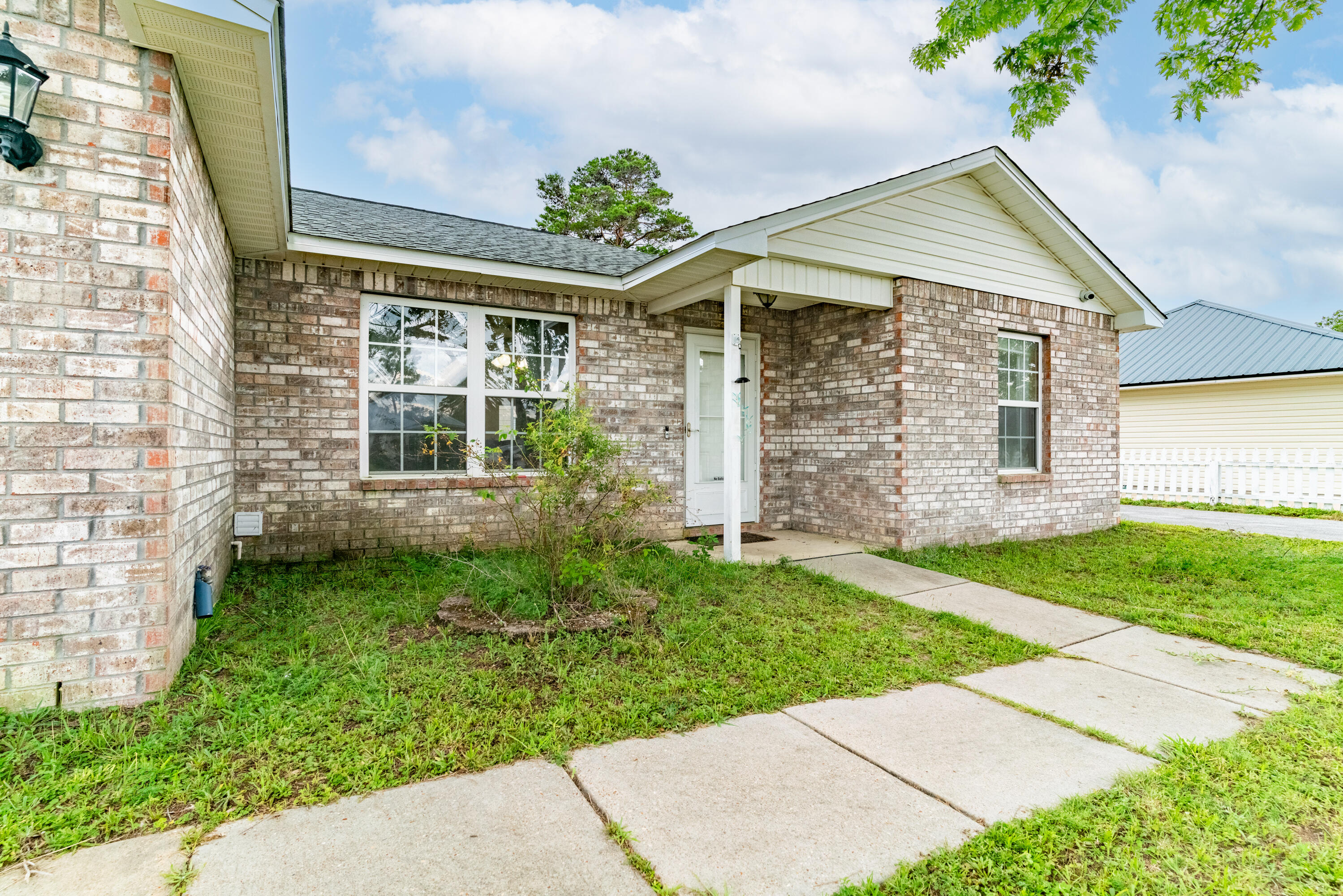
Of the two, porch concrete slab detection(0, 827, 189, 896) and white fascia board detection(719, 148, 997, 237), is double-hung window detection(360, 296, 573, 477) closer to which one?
white fascia board detection(719, 148, 997, 237)

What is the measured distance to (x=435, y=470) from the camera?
5809 millimetres

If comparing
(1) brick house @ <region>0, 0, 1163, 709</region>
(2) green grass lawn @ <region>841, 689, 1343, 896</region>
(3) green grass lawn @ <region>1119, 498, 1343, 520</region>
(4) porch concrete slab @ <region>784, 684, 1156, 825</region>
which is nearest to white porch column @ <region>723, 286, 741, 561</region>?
(1) brick house @ <region>0, 0, 1163, 709</region>

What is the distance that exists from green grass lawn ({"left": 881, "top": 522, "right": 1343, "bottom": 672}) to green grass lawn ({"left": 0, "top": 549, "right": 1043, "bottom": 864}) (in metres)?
1.47

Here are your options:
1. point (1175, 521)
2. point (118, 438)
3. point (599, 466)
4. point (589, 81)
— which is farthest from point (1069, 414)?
point (589, 81)

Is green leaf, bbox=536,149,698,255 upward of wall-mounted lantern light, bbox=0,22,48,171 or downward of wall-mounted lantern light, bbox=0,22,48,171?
upward

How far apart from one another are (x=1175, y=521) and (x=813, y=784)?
9.99 m

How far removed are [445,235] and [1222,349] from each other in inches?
640

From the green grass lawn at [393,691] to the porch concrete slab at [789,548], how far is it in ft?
4.35

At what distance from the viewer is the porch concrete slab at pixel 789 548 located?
6053mm

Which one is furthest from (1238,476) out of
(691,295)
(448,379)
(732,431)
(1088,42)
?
(448,379)

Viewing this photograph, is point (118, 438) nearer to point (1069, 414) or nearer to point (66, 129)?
point (66, 129)

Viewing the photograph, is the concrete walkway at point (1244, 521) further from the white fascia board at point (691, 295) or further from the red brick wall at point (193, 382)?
the red brick wall at point (193, 382)

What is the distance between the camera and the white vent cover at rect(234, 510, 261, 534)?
4.89 m

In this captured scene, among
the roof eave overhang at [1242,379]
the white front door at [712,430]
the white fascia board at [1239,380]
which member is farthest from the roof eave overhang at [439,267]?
the white fascia board at [1239,380]
